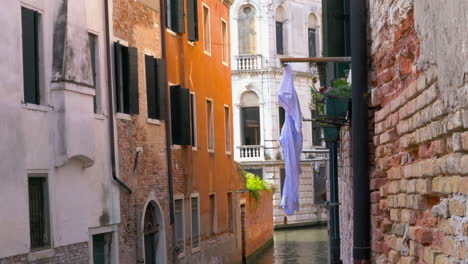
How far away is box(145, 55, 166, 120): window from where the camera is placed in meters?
16.0

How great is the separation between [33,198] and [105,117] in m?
2.75

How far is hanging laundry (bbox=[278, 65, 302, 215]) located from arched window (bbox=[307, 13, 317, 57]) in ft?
99.6

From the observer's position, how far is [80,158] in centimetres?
1212

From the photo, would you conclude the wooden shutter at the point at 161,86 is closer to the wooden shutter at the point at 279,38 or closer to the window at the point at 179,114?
the window at the point at 179,114

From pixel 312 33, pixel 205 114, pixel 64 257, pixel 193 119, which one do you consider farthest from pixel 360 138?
pixel 312 33

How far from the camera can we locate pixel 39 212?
11.3 metres

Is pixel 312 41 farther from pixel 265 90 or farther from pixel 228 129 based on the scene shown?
pixel 228 129

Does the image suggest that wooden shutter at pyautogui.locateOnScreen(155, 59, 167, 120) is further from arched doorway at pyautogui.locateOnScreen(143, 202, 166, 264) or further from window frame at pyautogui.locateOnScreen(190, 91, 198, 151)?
window frame at pyautogui.locateOnScreen(190, 91, 198, 151)

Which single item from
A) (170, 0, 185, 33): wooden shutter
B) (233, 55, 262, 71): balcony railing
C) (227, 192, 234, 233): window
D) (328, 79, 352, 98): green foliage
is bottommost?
(227, 192, 234, 233): window

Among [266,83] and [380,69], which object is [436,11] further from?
[266,83]

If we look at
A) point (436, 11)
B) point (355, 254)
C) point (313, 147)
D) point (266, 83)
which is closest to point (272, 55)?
point (266, 83)

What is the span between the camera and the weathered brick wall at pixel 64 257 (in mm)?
10438

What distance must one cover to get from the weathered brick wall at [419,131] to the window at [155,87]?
9955mm

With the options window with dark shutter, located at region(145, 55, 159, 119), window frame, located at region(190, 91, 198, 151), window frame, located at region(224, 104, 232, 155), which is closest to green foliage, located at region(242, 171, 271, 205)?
window frame, located at region(224, 104, 232, 155)
